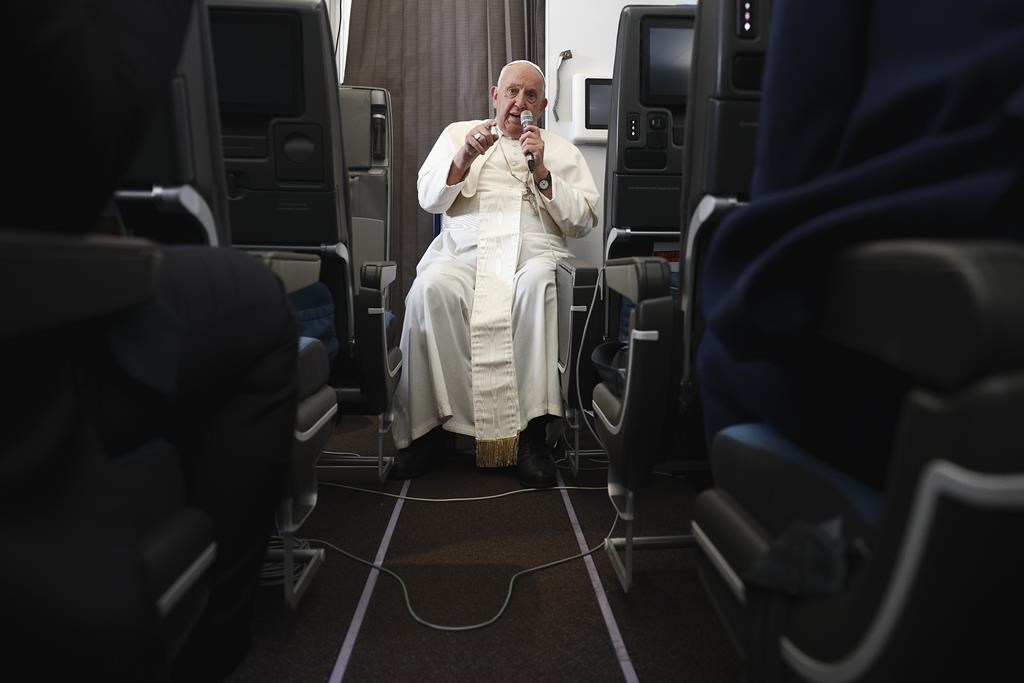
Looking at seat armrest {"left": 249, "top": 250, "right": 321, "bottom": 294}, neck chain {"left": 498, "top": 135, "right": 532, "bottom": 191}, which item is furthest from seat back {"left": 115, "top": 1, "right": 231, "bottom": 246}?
neck chain {"left": 498, "top": 135, "right": 532, "bottom": 191}

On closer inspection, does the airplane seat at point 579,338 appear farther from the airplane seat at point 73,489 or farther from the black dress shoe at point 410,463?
the airplane seat at point 73,489

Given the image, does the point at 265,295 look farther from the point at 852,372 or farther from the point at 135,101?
the point at 852,372

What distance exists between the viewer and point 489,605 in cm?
127

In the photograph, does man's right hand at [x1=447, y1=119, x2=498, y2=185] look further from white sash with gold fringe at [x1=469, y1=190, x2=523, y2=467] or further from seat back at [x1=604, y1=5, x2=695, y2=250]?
seat back at [x1=604, y1=5, x2=695, y2=250]

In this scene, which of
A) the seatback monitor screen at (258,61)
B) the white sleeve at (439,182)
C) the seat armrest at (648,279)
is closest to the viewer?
the seat armrest at (648,279)

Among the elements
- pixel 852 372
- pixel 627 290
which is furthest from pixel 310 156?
pixel 852 372

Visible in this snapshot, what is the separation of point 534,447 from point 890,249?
5.94 ft

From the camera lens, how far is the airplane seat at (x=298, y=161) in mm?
1541

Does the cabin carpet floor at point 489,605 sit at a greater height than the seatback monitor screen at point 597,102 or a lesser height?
lesser

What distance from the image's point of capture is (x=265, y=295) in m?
0.73

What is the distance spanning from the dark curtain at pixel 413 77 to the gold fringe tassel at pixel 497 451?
145 centimetres

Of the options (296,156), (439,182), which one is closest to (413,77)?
(439,182)

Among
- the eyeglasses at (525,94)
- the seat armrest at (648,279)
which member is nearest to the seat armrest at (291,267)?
the seat armrest at (648,279)

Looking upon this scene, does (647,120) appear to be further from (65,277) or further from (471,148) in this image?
(65,277)
